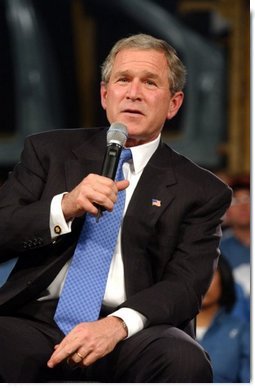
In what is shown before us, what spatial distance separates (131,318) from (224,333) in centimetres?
143

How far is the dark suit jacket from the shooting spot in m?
1.76

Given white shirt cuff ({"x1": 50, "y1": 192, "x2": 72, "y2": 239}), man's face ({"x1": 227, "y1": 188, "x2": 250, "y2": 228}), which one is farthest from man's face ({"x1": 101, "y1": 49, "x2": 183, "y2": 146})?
man's face ({"x1": 227, "y1": 188, "x2": 250, "y2": 228})

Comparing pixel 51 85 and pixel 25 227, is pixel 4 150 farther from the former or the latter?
pixel 25 227

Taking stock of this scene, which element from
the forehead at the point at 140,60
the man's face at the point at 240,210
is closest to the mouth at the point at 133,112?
the forehead at the point at 140,60

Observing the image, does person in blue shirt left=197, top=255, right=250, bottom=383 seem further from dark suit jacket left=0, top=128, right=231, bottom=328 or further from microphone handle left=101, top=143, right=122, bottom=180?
microphone handle left=101, top=143, right=122, bottom=180

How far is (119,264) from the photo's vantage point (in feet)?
5.99

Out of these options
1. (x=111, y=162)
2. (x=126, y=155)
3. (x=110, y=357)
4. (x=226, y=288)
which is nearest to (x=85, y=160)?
(x=126, y=155)

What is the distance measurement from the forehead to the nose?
37 mm

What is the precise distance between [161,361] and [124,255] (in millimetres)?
282

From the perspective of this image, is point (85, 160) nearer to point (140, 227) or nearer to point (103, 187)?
point (140, 227)

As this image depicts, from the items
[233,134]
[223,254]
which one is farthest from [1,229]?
[233,134]

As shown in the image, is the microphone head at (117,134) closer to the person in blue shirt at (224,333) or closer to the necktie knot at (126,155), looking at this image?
the necktie knot at (126,155)

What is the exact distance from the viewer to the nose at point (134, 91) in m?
1.86

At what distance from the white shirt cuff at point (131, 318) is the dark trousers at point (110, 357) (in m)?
0.02
